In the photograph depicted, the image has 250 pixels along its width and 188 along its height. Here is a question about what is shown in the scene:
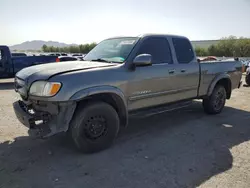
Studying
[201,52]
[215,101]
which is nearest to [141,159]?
[215,101]

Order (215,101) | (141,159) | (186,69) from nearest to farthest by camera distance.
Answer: (141,159)
(186,69)
(215,101)

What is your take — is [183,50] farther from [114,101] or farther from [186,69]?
[114,101]

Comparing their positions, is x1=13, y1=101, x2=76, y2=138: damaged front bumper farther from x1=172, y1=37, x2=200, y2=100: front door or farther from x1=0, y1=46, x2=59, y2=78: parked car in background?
x1=0, y1=46, x2=59, y2=78: parked car in background

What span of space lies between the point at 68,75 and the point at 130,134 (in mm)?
1914

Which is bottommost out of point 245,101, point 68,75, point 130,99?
point 245,101

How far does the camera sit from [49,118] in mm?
3416

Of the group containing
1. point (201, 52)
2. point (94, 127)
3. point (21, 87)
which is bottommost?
point (94, 127)

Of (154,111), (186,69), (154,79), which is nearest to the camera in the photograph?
(154,79)

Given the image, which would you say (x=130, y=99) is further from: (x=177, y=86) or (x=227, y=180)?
(x=227, y=180)

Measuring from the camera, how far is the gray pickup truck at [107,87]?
3.38 m

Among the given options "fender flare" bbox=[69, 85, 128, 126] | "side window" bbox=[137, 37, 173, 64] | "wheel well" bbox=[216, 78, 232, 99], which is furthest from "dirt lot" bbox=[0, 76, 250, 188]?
"side window" bbox=[137, 37, 173, 64]

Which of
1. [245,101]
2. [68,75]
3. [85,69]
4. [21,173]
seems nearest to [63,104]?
[68,75]

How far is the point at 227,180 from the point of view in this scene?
3.08m

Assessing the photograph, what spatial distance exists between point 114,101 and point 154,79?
0.89 m
